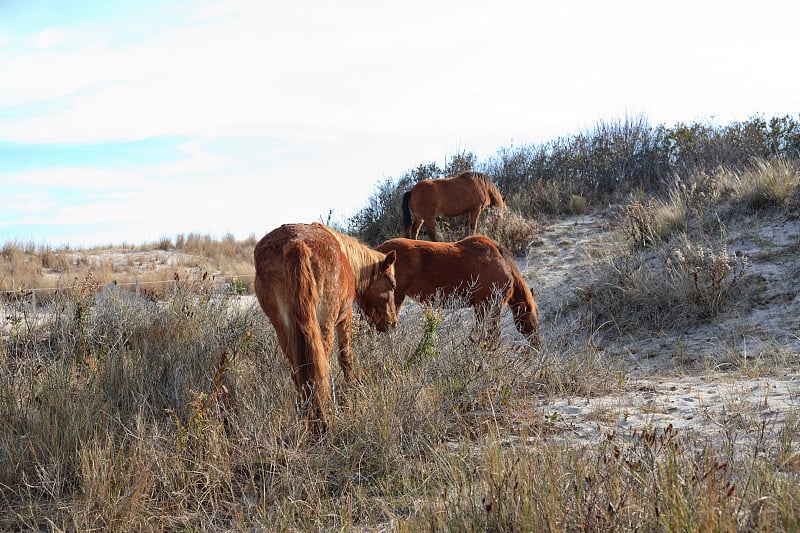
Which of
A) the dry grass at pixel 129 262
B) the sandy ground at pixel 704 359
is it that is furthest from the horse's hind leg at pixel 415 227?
the dry grass at pixel 129 262

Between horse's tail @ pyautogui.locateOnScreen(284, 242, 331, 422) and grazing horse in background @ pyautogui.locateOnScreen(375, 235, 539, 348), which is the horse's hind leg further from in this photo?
horse's tail @ pyautogui.locateOnScreen(284, 242, 331, 422)

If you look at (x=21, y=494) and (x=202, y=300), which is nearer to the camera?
(x=21, y=494)

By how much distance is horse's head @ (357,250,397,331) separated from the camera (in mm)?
6358

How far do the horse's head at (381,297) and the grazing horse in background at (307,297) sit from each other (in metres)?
1.16

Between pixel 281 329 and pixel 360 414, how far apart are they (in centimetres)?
80

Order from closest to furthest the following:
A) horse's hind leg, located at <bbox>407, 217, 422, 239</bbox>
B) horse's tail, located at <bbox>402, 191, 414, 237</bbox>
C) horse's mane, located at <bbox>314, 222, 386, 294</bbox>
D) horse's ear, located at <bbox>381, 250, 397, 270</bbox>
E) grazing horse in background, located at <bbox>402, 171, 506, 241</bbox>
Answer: horse's mane, located at <bbox>314, 222, 386, 294</bbox> < horse's ear, located at <bbox>381, 250, 397, 270</bbox> < grazing horse in background, located at <bbox>402, 171, 506, 241</bbox> < horse's tail, located at <bbox>402, 191, 414, 237</bbox> < horse's hind leg, located at <bbox>407, 217, 422, 239</bbox>

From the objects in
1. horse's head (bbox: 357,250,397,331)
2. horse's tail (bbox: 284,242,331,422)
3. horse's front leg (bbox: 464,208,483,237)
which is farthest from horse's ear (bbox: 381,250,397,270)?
horse's front leg (bbox: 464,208,483,237)

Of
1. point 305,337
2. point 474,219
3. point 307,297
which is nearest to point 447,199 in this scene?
point 474,219

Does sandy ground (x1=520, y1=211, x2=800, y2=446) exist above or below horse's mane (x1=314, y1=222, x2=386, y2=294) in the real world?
below

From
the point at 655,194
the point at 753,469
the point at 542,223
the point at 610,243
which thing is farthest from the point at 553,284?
the point at 753,469

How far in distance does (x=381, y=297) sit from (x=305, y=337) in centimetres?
221

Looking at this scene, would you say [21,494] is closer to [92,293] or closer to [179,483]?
[179,483]

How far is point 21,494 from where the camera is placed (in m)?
4.11

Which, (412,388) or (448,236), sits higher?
(448,236)
